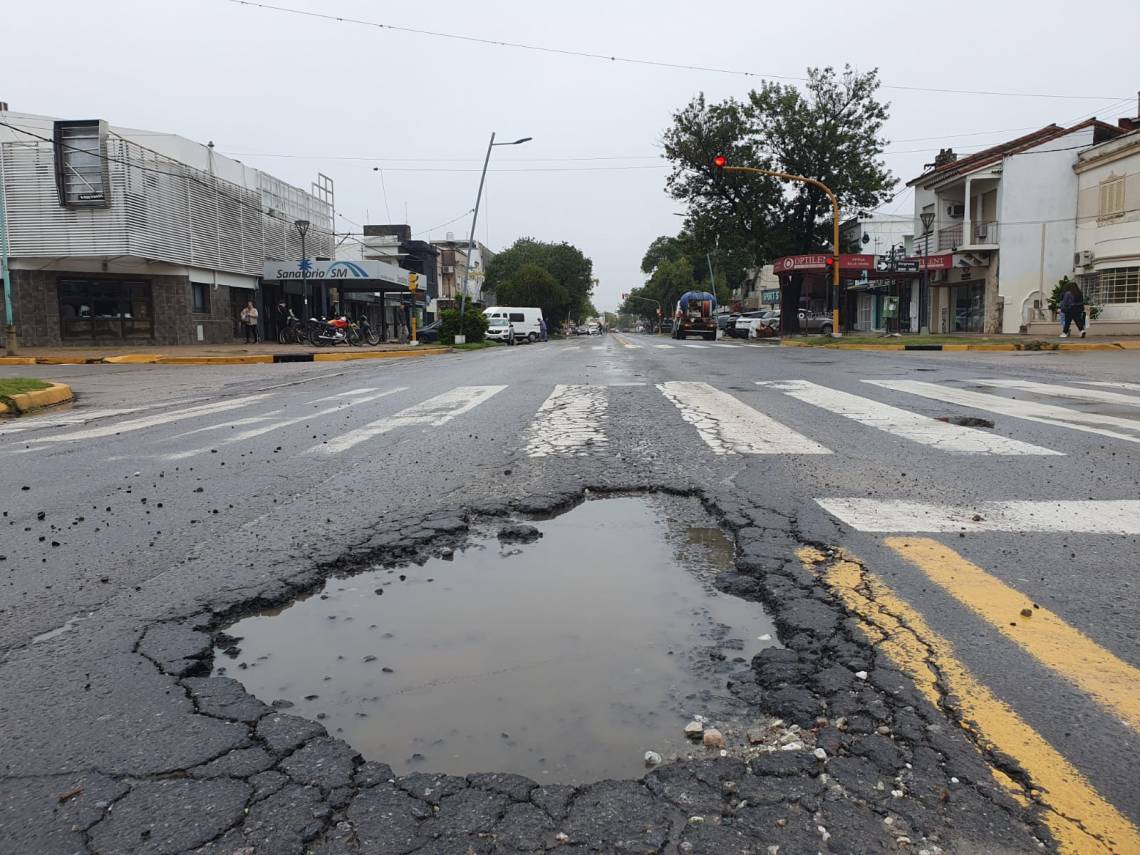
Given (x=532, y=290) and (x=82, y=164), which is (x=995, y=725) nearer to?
(x=82, y=164)

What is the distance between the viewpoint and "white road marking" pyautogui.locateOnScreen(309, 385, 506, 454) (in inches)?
247

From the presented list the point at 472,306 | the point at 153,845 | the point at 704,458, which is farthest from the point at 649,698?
the point at 472,306

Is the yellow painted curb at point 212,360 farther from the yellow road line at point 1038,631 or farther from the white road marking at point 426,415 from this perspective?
the yellow road line at point 1038,631

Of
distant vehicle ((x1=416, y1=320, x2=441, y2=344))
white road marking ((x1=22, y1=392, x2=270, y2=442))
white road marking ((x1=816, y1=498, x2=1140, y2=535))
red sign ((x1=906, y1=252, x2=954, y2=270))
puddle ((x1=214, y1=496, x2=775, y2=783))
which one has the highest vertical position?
red sign ((x1=906, y1=252, x2=954, y2=270))

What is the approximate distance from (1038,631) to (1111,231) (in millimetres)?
31082

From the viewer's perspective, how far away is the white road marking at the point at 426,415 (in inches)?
247

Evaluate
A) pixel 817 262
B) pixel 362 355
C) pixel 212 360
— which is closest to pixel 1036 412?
pixel 362 355

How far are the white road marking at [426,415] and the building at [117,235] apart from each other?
17124 mm

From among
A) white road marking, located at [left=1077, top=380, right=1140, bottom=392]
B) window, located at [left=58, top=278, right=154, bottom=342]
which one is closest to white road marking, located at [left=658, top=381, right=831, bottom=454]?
white road marking, located at [left=1077, top=380, right=1140, bottom=392]

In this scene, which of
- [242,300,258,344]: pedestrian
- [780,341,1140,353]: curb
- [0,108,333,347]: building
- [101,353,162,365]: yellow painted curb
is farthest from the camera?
[242,300,258,344]: pedestrian

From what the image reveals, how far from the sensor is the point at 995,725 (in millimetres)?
1895

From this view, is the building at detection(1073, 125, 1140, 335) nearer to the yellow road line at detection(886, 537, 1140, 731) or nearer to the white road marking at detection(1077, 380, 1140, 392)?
the white road marking at detection(1077, 380, 1140, 392)

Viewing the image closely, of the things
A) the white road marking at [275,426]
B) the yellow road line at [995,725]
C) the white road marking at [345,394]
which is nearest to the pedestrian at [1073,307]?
the white road marking at [345,394]

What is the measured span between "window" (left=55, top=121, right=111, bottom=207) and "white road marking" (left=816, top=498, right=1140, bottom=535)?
26113 millimetres
